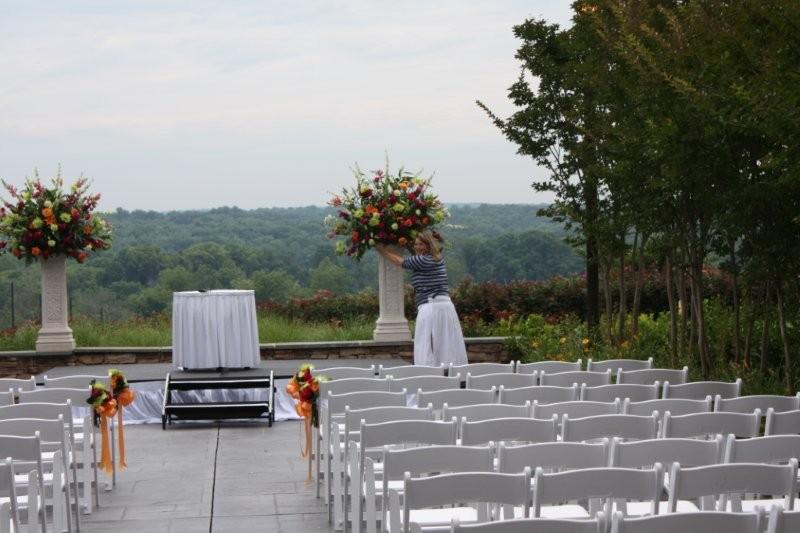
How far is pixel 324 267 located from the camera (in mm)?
30719

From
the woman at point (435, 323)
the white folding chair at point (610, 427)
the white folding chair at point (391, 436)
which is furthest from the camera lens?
the woman at point (435, 323)

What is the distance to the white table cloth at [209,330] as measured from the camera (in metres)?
13.3

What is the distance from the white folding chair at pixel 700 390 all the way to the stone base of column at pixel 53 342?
925 centimetres

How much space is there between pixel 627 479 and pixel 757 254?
17.5 ft

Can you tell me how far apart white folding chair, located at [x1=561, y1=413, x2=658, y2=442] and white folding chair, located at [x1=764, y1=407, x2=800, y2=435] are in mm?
765

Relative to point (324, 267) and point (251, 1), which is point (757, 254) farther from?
point (251, 1)

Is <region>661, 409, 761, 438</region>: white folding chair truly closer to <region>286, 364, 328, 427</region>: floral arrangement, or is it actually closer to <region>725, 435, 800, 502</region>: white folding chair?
<region>725, 435, 800, 502</region>: white folding chair

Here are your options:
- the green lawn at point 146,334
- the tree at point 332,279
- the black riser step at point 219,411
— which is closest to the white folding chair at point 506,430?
the black riser step at point 219,411

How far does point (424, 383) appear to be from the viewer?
9.41 m

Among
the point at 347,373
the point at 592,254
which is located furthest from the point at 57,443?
the point at 592,254

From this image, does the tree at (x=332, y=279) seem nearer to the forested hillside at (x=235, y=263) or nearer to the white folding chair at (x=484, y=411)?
the forested hillside at (x=235, y=263)

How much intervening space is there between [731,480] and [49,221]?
11245 mm

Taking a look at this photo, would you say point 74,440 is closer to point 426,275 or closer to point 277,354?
point 426,275

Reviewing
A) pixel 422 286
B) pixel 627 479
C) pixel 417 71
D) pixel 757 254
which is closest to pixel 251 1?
pixel 417 71
